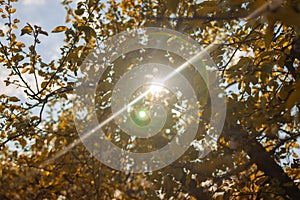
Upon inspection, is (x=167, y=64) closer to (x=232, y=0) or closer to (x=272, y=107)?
(x=272, y=107)

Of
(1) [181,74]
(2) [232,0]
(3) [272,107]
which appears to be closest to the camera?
(2) [232,0]

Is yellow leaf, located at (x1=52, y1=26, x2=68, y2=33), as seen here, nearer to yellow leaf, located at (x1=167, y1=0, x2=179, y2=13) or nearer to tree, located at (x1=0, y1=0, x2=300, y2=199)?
tree, located at (x1=0, y1=0, x2=300, y2=199)

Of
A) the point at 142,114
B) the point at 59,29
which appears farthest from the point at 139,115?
the point at 59,29

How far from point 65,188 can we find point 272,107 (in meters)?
3.73

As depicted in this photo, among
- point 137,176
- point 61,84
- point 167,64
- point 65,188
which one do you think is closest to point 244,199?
point 167,64

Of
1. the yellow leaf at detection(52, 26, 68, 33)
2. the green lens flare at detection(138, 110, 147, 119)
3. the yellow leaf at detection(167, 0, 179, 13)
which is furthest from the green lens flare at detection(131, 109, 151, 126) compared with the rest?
the yellow leaf at detection(167, 0, 179, 13)

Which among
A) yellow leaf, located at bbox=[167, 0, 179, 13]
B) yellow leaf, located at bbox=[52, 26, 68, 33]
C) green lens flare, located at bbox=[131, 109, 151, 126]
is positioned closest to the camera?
yellow leaf, located at bbox=[167, 0, 179, 13]

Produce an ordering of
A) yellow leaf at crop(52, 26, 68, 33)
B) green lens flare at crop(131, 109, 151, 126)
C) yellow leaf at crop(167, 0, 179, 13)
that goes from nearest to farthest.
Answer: yellow leaf at crop(167, 0, 179, 13) → yellow leaf at crop(52, 26, 68, 33) → green lens flare at crop(131, 109, 151, 126)

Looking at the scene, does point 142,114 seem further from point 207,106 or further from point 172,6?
point 172,6

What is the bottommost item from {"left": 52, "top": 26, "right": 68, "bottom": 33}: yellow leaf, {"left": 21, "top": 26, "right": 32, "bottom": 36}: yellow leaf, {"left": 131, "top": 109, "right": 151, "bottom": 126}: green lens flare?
{"left": 131, "top": 109, "right": 151, "bottom": 126}: green lens flare

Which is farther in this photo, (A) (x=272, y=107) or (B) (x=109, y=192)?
(B) (x=109, y=192)

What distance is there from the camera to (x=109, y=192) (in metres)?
4.84

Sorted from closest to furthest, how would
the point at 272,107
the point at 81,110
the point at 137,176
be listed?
the point at 272,107, the point at 81,110, the point at 137,176

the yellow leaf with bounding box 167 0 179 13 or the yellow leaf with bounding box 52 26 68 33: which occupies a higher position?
the yellow leaf with bounding box 52 26 68 33
